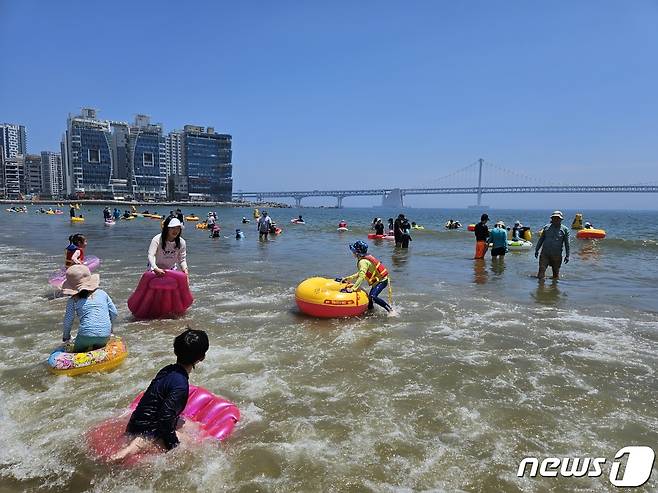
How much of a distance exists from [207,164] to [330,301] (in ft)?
567

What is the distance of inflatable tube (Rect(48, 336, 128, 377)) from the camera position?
17.4 ft

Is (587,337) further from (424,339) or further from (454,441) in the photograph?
(454,441)

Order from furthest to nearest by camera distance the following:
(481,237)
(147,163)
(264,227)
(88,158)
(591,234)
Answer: (147,163) < (88,158) < (591,234) < (264,227) < (481,237)

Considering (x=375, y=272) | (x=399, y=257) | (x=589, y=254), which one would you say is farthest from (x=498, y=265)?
(x=375, y=272)

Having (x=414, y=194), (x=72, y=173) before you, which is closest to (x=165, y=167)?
(x=72, y=173)

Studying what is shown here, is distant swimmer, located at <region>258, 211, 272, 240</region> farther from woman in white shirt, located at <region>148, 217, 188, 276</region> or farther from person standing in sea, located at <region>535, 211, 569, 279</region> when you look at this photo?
woman in white shirt, located at <region>148, 217, 188, 276</region>

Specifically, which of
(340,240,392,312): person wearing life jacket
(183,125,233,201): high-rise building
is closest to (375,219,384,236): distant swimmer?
(340,240,392,312): person wearing life jacket

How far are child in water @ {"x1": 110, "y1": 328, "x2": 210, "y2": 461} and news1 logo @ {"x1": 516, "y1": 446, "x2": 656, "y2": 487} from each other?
113 inches

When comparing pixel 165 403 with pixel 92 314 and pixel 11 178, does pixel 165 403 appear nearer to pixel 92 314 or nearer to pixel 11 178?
pixel 92 314

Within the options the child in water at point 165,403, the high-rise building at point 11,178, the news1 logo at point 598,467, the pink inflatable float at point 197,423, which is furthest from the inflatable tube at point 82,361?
the high-rise building at point 11,178

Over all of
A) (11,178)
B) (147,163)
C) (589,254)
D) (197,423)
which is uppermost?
(147,163)

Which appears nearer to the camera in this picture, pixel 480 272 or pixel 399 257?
pixel 480 272

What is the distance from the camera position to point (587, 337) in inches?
290

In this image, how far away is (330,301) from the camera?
8109 mm
